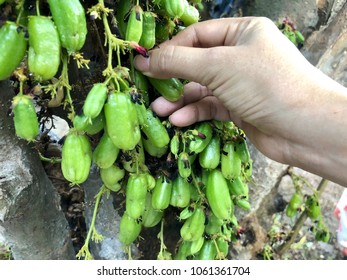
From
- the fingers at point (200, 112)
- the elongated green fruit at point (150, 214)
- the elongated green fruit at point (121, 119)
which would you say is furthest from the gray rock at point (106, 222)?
the elongated green fruit at point (121, 119)

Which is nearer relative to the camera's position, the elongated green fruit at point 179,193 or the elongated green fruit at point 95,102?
the elongated green fruit at point 95,102

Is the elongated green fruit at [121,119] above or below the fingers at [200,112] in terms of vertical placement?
above

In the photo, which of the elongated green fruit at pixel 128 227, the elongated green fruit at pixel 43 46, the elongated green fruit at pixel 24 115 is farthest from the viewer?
the elongated green fruit at pixel 128 227

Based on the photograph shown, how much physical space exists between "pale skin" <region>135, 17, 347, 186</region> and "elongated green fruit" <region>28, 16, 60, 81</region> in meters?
0.30

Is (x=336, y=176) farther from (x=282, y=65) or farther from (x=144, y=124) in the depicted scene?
(x=144, y=124)

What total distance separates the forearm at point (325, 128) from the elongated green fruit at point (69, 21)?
634 millimetres

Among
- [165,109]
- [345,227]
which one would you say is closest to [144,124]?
[165,109]

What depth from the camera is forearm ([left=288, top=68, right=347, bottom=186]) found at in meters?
1.14

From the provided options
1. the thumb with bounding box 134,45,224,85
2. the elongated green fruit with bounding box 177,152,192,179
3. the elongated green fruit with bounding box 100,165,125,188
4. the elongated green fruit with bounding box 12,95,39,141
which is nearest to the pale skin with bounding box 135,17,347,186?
the thumb with bounding box 134,45,224,85

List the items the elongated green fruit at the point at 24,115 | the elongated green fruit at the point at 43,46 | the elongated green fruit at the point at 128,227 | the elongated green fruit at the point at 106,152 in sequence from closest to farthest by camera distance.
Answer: the elongated green fruit at the point at 43,46 → the elongated green fruit at the point at 24,115 → the elongated green fruit at the point at 106,152 → the elongated green fruit at the point at 128,227

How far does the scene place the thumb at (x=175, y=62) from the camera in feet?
3.69

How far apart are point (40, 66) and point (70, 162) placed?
270 millimetres

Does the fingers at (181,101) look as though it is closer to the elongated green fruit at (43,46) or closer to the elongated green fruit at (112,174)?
the elongated green fruit at (112,174)

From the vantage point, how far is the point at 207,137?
4.10 ft
